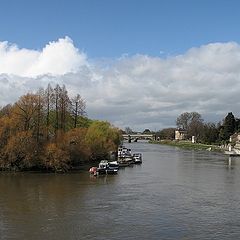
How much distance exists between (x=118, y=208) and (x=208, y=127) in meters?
130

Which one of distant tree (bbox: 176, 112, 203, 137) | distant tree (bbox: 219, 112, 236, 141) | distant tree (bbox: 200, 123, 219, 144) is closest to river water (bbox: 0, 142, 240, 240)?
distant tree (bbox: 219, 112, 236, 141)

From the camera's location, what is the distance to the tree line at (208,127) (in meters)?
138

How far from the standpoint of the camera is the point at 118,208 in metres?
28.5

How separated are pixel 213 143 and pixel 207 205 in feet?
380

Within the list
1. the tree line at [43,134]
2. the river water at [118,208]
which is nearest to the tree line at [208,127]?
the tree line at [43,134]

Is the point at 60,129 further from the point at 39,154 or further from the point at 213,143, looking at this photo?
the point at 213,143

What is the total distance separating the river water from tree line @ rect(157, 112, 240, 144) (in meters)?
94.8

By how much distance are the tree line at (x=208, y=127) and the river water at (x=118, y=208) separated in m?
94.8

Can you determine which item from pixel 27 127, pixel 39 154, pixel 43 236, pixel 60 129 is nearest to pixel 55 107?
pixel 60 129

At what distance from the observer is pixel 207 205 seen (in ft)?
98.4

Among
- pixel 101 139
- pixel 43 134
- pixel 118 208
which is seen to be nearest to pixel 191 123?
pixel 101 139

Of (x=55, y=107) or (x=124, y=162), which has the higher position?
(x=55, y=107)

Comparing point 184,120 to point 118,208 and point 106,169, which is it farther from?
point 118,208

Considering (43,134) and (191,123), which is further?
(191,123)
